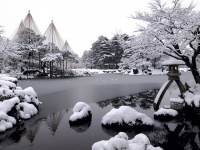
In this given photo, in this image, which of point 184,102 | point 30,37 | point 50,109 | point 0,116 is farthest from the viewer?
point 30,37

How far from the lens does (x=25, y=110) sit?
35.2 ft

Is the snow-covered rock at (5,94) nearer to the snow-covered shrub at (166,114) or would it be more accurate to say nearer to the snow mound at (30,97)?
the snow mound at (30,97)

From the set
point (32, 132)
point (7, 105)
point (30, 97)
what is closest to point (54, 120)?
point (32, 132)

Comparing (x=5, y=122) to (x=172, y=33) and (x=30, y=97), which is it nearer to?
(x=30, y=97)

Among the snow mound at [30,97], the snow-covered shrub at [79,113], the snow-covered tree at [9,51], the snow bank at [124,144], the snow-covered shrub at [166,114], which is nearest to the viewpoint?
the snow bank at [124,144]

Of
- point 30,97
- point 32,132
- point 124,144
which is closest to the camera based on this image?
point 124,144

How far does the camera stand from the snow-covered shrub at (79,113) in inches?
374

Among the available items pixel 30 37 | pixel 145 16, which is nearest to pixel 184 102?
pixel 145 16

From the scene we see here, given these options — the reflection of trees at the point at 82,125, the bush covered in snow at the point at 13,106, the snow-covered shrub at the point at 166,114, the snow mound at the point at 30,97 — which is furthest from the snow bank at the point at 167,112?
the snow mound at the point at 30,97

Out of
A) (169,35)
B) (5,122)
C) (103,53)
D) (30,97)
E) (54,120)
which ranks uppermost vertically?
(103,53)

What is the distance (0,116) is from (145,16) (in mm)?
10102

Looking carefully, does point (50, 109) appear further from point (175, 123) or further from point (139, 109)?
point (175, 123)

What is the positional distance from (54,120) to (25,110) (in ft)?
6.88

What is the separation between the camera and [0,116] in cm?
839
